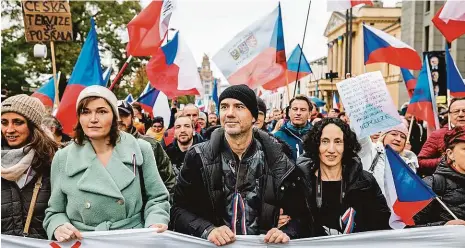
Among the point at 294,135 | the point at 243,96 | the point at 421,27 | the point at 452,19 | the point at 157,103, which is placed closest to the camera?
the point at 243,96

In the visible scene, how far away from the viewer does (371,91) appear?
17.4ft

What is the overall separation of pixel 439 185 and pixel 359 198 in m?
0.56

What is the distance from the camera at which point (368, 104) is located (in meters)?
5.30

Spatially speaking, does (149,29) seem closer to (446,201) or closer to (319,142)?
(319,142)

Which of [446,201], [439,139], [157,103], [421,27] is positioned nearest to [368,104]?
[439,139]

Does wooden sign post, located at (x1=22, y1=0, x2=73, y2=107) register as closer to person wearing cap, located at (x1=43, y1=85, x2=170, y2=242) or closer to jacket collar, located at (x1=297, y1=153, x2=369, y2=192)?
person wearing cap, located at (x1=43, y1=85, x2=170, y2=242)

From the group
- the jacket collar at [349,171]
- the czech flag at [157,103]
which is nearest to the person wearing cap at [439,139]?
the jacket collar at [349,171]

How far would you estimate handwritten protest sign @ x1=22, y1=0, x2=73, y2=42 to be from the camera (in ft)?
21.9

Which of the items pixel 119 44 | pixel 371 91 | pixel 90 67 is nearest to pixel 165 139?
pixel 90 67

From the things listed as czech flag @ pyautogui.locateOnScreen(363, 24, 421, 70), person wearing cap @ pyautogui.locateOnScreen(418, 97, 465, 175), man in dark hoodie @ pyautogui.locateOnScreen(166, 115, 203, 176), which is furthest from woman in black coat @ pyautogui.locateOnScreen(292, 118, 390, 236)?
czech flag @ pyautogui.locateOnScreen(363, 24, 421, 70)

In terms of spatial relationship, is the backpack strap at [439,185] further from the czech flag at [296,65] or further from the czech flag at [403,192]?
the czech flag at [296,65]

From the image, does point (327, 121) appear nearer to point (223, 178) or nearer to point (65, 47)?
point (223, 178)

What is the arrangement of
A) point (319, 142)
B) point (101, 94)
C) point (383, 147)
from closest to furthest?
point (101, 94) < point (319, 142) < point (383, 147)

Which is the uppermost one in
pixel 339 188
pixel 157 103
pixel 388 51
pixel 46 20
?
pixel 46 20
